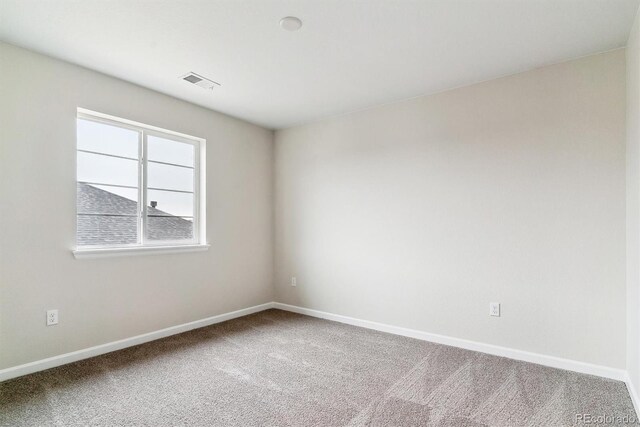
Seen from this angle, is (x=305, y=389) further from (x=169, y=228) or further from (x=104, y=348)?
(x=169, y=228)

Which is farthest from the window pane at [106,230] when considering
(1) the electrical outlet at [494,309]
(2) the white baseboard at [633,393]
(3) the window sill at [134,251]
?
(2) the white baseboard at [633,393]

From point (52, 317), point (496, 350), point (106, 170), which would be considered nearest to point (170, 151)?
point (106, 170)

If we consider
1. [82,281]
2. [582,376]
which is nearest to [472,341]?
[582,376]

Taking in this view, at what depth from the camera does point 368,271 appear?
385 centimetres

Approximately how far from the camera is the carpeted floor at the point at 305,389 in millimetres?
2020

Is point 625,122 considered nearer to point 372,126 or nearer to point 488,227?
point 488,227

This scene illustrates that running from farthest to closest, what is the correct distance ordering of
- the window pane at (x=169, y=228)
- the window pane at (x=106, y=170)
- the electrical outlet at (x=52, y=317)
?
1. the window pane at (x=169, y=228)
2. the window pane at (x=106, y=170)
3. the electrical outlet at (x=52, y=317)

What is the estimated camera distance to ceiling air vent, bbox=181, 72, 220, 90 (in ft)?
9.90

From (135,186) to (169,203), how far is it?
399mm

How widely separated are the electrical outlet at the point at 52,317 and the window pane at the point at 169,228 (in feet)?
3.22

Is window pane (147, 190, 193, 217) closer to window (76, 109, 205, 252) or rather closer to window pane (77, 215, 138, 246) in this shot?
window (76, 109, 205, 252)

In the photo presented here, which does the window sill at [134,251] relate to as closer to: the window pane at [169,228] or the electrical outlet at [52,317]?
the window pane at [169,228]

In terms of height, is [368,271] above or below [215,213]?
below

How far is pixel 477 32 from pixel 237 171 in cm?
296
